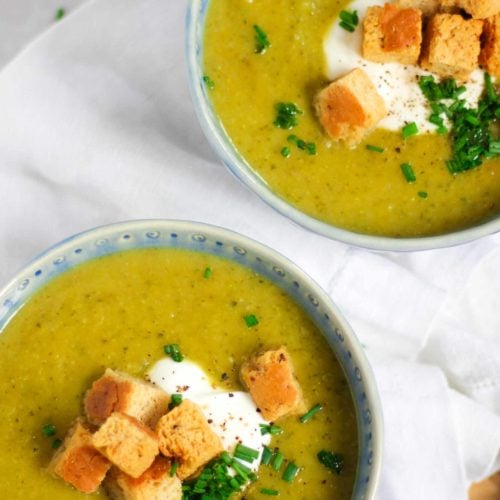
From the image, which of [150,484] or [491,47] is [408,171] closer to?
[491,47]

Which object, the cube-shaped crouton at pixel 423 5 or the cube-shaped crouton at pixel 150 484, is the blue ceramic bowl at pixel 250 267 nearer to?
the cube-shaped crouton at pixel 150 484

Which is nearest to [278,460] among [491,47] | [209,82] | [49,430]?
[49,430]

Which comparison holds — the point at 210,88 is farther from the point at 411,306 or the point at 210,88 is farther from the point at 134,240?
the point at 411,306

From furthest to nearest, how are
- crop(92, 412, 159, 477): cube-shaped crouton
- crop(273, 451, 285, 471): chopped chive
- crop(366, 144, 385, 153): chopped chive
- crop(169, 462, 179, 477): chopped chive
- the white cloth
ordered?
the white cloth < crop(366, 144, 385, 153): chopped chive < crop(273, 451, 285, 471): chopped chive < crop(169, 462, 179, 477): chopped chive < crop(92, 412, 159, 477): cube-shaped crouton

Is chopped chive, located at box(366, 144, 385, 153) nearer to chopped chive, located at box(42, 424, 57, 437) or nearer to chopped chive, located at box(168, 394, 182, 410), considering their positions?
chopped chive, located at box(168, 394, 182, 410)

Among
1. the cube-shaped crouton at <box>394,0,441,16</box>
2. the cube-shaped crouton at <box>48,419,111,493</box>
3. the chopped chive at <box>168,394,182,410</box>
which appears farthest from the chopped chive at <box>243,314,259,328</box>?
the cube-shaped crouton at <box>394,0,441,16</box>
